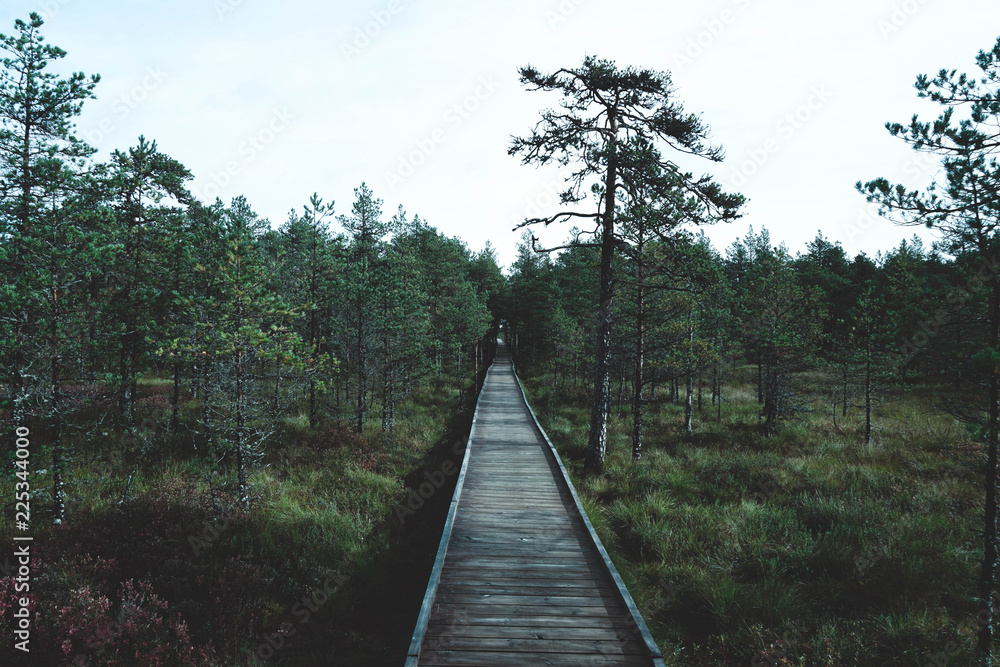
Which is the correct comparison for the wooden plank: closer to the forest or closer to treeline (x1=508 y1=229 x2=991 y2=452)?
the forest

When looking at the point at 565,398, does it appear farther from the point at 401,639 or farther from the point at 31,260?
the point at 31,260

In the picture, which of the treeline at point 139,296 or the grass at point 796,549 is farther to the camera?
the treeline at point 139,296

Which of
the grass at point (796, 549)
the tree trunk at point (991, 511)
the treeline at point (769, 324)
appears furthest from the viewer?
the treeline at point (769, 324)

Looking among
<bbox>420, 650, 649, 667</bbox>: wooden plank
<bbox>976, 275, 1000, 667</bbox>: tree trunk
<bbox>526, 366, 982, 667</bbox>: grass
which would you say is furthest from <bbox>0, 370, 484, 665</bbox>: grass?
<bbox>976, 275, 1000, 667</bbox>: tree trunk

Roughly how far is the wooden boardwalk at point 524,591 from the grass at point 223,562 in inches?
55.4

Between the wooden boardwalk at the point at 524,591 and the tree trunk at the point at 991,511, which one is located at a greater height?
the tree trunk at the point at 991,511

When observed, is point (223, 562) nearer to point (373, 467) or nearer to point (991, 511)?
point (373, 467)

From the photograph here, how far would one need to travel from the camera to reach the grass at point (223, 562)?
5879 mm

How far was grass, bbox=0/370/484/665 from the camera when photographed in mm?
5879

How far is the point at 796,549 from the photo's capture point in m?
8.12

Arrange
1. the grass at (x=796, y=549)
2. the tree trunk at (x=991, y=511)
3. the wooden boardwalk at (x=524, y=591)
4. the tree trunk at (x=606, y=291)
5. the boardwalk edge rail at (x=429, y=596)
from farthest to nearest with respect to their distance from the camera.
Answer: the tree trunk at (x=606, y=291) < the grass at (x=796, y=549) < the tree trunk at (x=991, y=511) < the wooden boardwalk at (x=524, y=591) < the boardwalk edge rail at (x=429, y=596)

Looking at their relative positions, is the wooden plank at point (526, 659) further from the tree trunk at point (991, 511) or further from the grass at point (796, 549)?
the tree trunk at point (991, 511)

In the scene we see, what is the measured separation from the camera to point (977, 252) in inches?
232

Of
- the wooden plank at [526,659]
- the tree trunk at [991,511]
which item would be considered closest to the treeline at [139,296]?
the wooden plank at [526,659]
